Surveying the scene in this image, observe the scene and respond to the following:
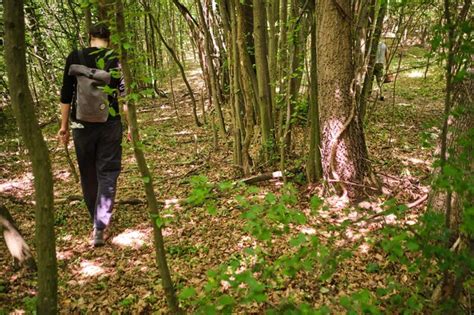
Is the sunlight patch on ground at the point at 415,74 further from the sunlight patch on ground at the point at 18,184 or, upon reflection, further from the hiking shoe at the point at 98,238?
the hiking shoe at the point at 98,238

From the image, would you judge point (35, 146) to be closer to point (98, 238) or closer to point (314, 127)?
point (98, 238)

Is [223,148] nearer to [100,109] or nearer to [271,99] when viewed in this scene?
[271,99]

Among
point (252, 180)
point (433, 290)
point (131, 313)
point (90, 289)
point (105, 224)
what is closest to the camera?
point (433, 290)

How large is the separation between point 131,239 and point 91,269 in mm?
538

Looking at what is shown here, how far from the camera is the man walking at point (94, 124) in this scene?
3.20 meters

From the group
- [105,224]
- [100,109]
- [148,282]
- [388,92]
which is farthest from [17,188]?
[388,92]

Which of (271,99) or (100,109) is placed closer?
Result: (100,109)

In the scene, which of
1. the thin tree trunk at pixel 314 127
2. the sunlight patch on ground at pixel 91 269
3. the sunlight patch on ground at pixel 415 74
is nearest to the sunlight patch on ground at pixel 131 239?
the sunlight patch on ground at pixel 91 269

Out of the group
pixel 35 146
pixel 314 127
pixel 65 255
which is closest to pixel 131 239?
pixel 65 255

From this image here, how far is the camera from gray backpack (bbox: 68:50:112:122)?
3.17 m

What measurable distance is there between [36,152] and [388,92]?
11.3 m

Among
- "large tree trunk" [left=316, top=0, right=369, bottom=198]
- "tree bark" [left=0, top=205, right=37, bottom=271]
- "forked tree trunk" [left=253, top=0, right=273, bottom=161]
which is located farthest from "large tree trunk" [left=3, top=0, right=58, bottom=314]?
"forked tree trunk" [left=253, top=0, right=273, bottom=161]

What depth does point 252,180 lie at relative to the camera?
184 inches

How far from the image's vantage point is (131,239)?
3.72 m
